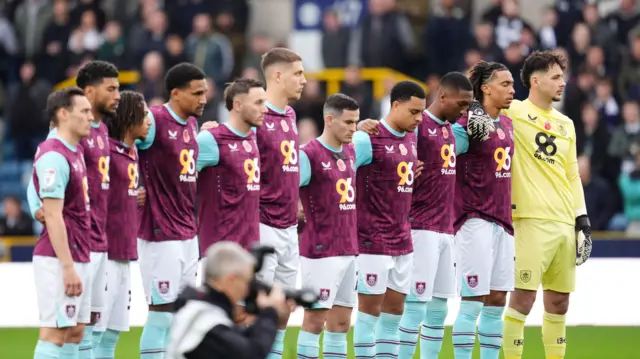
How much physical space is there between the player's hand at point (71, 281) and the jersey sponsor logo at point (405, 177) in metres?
2.88

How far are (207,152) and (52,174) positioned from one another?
146 centimetres

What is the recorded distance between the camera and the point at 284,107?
438 inches

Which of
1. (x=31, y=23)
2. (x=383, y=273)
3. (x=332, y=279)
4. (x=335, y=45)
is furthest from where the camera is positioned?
(x=31, y=23)

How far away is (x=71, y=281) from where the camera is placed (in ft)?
31.6

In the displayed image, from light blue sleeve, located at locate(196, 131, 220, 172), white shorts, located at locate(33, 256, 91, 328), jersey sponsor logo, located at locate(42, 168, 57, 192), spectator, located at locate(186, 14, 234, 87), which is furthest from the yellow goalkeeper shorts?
spectator, located at locate(186, 14, 234, 87)

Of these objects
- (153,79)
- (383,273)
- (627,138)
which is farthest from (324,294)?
(153,79)

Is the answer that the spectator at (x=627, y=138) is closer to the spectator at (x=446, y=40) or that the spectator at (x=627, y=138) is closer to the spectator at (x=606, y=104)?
the spectator at (x=606, y=104)

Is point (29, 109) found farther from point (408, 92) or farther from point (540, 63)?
point (540, 63)

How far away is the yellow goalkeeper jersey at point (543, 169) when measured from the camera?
1173 centimetres

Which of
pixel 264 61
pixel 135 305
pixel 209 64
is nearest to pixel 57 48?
pixel 209 64

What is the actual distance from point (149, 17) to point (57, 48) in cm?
164

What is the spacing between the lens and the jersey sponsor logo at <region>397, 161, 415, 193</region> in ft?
36.7

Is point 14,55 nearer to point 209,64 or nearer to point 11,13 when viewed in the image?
point 11,13

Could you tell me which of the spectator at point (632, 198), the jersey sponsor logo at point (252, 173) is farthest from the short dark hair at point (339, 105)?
the spectator at point (632, 198)
